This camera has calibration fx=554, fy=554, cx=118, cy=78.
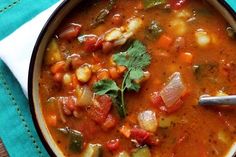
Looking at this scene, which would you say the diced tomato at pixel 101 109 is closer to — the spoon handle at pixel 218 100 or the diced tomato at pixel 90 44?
the diced tomato at pixel 90 44

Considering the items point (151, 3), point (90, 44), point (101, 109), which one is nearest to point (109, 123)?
point (101, 109)

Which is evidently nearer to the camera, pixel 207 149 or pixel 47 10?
pixel 207 149

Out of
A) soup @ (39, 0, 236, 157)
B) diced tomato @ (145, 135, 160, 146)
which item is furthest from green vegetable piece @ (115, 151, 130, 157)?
diced tomato @ (145, 135, 160, 146)

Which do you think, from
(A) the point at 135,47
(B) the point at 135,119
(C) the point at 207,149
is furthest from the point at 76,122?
(C) the point at 207,149

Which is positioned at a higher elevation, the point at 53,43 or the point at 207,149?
the point at 53,43

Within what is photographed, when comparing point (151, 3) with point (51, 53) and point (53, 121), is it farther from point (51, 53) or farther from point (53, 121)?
point (53, 121)

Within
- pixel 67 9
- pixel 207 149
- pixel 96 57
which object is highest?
pixel 67 9

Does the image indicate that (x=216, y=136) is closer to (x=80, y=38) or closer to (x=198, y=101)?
(x=198, y=101)
